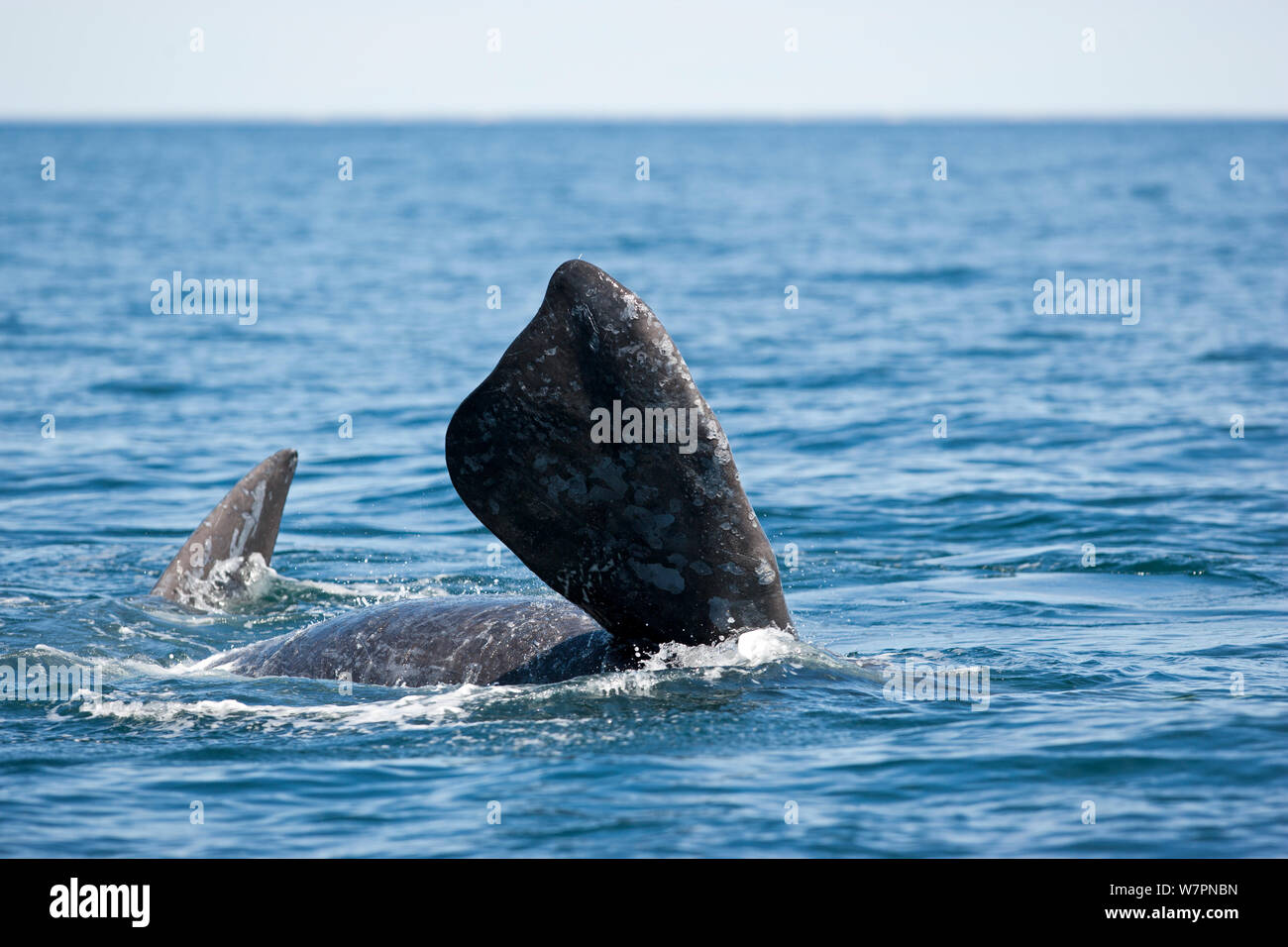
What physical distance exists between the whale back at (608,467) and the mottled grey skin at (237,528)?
4226 mm

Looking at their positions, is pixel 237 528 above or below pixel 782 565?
above

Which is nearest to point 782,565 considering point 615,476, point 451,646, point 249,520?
point 249,520

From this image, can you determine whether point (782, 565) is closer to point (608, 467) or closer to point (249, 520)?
point (249, 520)

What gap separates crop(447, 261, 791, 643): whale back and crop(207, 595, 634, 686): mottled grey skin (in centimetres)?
78

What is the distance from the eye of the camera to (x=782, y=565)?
1338 centimetres

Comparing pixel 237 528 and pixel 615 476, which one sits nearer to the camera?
pixel 615 476

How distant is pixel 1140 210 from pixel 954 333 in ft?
120

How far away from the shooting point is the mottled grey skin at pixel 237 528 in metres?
11.2

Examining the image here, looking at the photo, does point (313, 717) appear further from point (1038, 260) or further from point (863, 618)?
point (1038, 260)

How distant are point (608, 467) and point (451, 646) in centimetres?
184

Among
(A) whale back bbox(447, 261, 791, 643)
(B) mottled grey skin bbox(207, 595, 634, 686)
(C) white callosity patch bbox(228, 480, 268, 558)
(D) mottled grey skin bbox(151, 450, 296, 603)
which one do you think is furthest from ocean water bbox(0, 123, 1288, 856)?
(A) whale back bbox(447, 261, 791, 643)

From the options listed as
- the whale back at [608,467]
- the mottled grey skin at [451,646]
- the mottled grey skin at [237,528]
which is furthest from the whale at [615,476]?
the mottled grey skin at [237,528]
